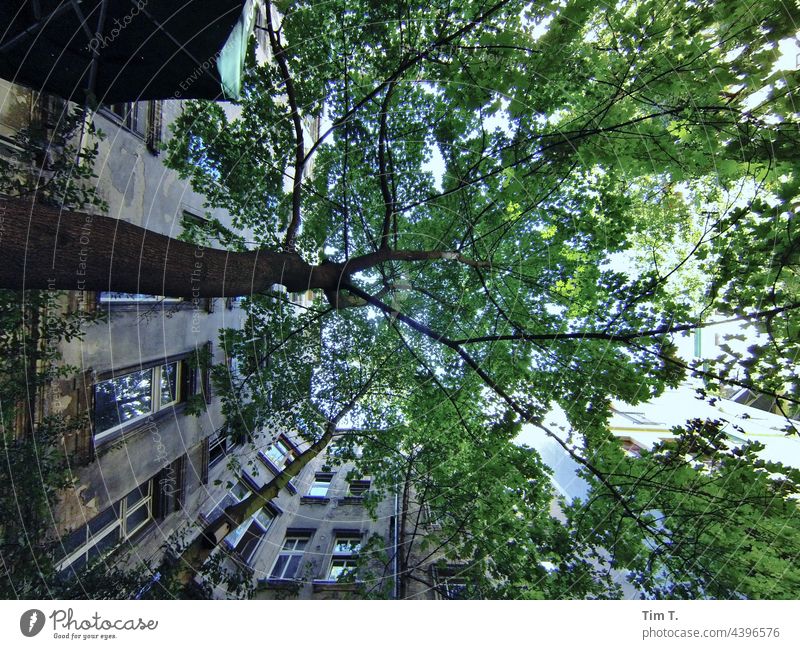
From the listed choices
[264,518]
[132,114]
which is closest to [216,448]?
[264,518]

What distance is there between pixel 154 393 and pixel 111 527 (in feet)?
8.23

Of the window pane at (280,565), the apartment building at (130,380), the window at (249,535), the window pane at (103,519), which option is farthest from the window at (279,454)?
the window pane at (103,519)

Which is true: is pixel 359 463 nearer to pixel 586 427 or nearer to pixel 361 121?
pixel 586 427

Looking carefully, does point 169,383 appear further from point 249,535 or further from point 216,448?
point 249,535

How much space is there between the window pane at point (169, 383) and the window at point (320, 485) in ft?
12.9

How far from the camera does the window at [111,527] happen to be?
4.43 metres

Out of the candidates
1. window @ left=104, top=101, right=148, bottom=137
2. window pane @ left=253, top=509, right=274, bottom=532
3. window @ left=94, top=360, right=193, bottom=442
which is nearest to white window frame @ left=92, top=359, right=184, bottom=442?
window @ left=94, top=360, right=193, bottom=442

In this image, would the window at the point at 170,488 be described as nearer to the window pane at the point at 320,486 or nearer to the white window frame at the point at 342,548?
the window pane at the point at 320,486

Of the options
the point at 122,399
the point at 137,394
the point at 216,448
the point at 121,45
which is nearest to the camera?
the point at 121,45

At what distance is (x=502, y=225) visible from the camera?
5.30 meters

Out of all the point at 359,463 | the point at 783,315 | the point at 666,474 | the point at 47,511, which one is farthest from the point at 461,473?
the point at 47,511

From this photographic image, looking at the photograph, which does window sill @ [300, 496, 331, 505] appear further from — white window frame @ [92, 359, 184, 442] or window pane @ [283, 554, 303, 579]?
white window frame @ [92, 359, 184, 442]

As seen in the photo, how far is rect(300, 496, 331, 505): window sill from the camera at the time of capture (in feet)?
20.4

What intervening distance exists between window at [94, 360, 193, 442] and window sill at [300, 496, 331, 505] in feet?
12.8
